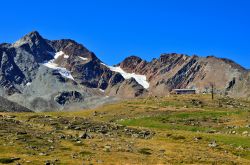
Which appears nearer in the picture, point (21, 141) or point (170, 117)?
point (21, 141)

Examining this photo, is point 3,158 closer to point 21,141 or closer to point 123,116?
point 21,141

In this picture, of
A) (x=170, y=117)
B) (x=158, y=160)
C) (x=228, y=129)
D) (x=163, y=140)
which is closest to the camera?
(x=158, y=160)

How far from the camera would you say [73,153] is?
164ft

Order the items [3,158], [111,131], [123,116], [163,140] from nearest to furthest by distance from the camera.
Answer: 1. [3,158]
2. [163,140]
3. [111,131]
4. [123,116]

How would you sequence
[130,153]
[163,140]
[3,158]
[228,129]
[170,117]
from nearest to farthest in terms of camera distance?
[3,158]
[130,153]
[163,140]
[228,129]
[170,117]

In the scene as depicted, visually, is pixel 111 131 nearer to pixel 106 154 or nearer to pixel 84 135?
pixel 84 135

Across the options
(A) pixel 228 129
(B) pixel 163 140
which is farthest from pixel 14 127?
(A) pixel 228 129

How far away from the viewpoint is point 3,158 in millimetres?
44625

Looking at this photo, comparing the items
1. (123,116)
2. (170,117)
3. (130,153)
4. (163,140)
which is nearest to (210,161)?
(130,153)

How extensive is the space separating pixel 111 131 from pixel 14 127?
16256 mm

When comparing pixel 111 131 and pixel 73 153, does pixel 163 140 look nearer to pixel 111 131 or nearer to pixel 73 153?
pixel 111 131

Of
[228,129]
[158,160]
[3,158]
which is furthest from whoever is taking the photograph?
[228,129]

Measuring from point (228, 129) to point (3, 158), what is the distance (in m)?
55.1

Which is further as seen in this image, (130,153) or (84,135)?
(84,135)
